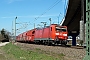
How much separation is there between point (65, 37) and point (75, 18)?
24.3 feet

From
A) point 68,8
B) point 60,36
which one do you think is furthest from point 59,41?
point 68,8

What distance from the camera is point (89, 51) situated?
4.55 meters

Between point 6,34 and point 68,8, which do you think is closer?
point 68,8

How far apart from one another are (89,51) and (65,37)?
3825cm

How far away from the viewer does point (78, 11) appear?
1666 inches

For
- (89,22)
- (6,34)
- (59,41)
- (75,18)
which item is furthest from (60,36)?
(6,34)

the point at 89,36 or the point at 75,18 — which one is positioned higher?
the point at 75,18

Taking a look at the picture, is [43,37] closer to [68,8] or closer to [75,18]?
[75,18]

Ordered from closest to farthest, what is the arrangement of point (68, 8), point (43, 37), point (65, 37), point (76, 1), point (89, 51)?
point (89, 51) → point (76, 1) → point (68, 8) → point (65, 37) → point (43, 37)

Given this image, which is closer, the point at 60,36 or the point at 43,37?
the point at 60,36

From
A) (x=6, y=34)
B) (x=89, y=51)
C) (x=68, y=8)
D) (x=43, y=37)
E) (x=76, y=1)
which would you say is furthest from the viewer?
(x=6, y=34)

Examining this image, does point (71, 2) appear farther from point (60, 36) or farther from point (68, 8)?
point (60, 36)

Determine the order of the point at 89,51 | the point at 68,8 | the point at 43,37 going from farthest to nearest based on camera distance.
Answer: the point at 43,37
the point at 68,8
the point at 89,51

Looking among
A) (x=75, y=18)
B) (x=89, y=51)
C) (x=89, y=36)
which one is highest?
(x=75, y=18)
